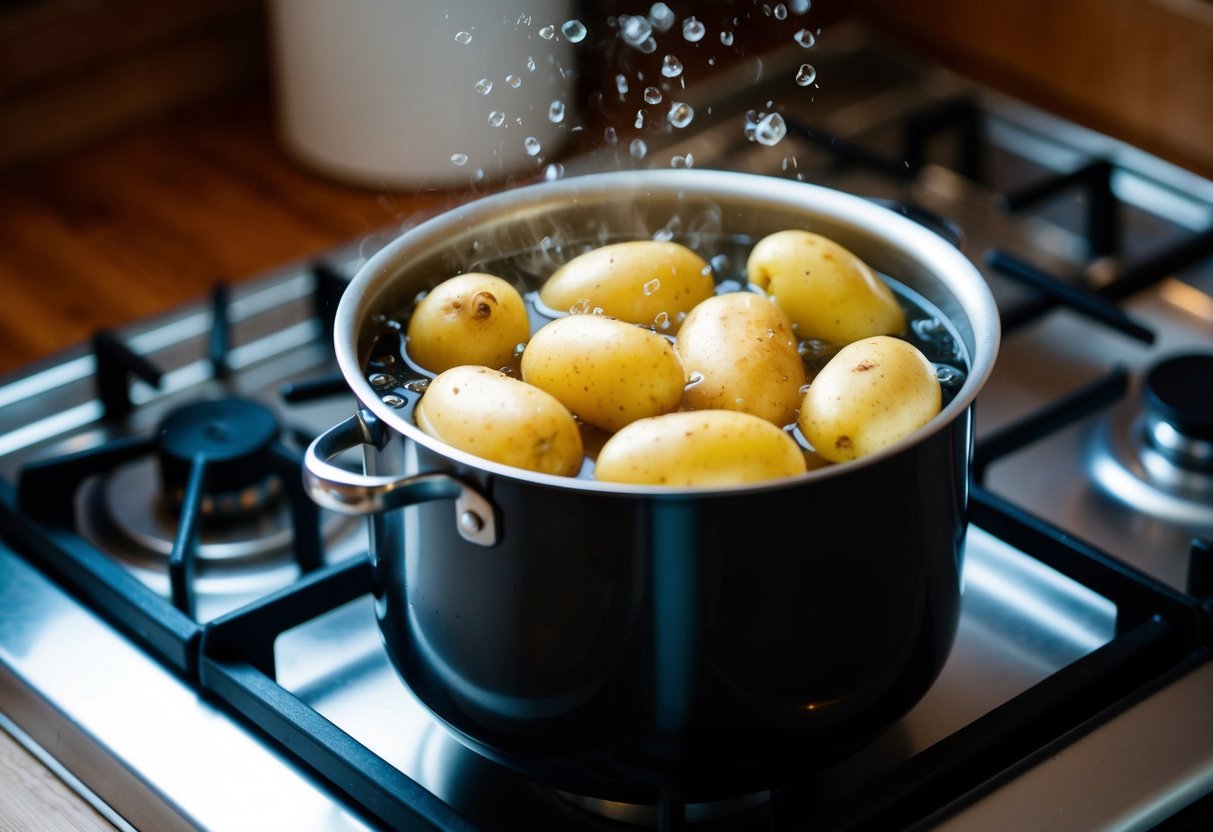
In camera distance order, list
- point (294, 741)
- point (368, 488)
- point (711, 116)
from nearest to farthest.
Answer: point (368, 488), point (294, 741), point (711, 116)

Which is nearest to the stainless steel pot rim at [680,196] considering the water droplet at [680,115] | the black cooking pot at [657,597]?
the black cooking pot at [657,597]

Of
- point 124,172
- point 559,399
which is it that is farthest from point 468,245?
point 124,172

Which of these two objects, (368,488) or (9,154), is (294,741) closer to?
(368,488)

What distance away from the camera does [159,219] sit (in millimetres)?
1152

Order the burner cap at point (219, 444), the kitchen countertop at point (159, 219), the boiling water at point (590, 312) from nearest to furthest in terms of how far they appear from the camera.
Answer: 1. the boiling water at point (590, 312)
2. the burner cap at point (219, 444)
3. the kitchen countertop at point (159, 219)

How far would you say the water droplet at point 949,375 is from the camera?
2.06ft

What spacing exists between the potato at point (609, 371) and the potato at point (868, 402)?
0.06m

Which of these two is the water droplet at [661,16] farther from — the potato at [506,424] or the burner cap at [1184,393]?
the potato at [506,424]

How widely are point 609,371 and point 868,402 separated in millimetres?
98

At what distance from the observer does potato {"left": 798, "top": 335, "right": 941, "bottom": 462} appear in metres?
0.58

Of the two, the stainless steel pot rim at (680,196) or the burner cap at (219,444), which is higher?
the stainless steel pot rim at (680,196)

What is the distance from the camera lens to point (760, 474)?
0.53 metres

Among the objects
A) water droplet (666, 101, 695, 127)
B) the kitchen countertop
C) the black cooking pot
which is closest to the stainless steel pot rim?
the black cooking pot

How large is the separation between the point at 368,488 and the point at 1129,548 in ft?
1.45
